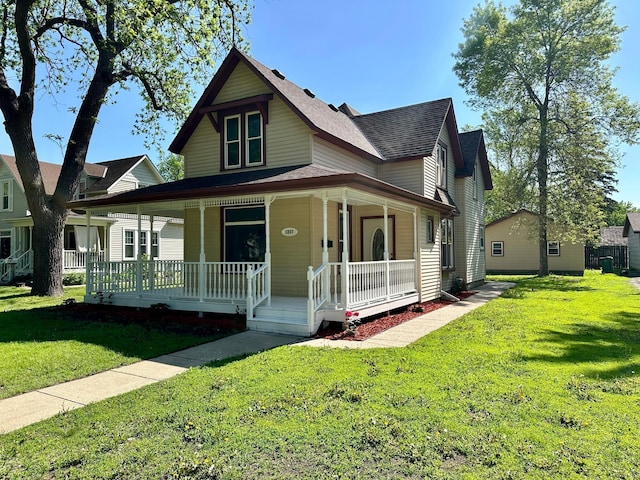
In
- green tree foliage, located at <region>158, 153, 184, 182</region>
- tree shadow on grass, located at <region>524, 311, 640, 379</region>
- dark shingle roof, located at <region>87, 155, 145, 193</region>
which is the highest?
green tree foliage, located at <region>158, 153, 184, 182</region>

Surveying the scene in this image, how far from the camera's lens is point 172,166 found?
47969mm

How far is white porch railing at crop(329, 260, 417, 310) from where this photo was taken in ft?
30.4

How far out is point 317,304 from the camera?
8.95 m

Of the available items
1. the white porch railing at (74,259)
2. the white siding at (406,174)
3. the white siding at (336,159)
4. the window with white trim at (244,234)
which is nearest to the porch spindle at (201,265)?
the window with white trim at (244,234)

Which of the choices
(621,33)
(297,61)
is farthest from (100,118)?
(621,33)

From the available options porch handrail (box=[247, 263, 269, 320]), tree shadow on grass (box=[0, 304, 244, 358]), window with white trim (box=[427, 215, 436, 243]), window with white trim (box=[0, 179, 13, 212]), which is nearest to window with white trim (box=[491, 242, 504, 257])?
window with white trim (box=[427, 215, 436, 243])

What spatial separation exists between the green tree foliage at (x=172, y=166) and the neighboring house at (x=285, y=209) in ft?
108

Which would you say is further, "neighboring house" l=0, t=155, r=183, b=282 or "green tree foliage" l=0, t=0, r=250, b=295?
"neighboring house" l=0, t=155, r=183, b=282

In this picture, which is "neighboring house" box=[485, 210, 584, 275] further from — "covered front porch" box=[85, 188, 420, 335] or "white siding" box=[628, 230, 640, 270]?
"covered front porch" box=[85, 188, 420, 335]

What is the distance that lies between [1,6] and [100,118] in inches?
211

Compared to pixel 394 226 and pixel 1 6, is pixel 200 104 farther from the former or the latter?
pixel 1 6

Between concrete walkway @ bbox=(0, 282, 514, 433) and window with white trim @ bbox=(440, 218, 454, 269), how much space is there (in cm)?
593

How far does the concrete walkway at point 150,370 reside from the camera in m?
4.81

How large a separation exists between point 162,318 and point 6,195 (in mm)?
23044
